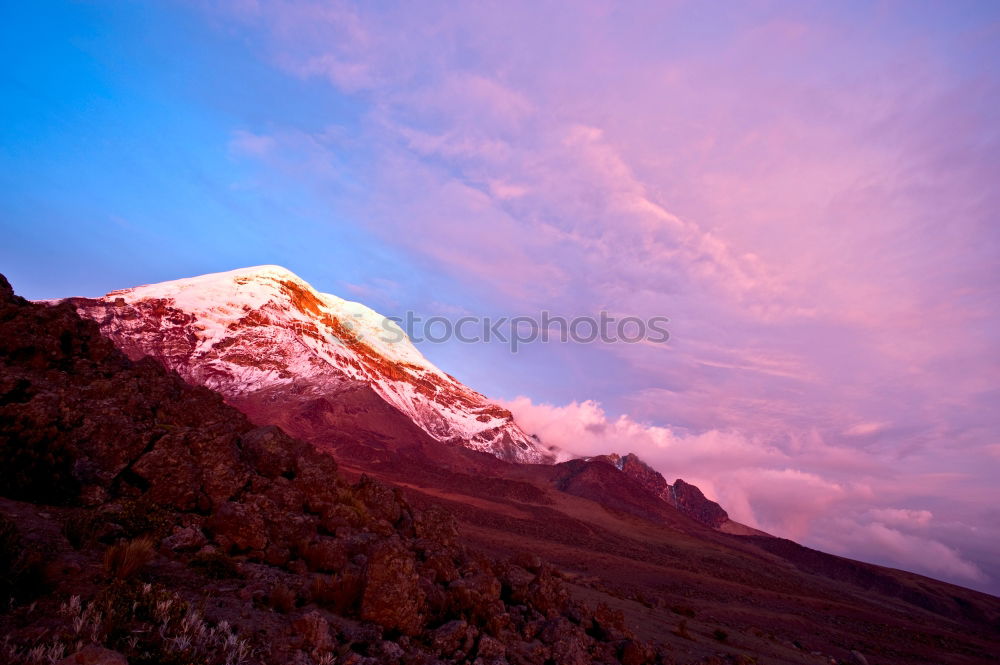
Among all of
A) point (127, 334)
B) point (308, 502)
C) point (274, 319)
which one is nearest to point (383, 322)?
point (274, 319)

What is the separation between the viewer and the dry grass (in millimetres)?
5629

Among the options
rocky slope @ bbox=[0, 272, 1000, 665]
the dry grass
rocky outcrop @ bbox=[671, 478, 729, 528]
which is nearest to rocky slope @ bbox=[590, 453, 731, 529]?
rocky outcrop @ bbox=[671, 478, 729, 528]

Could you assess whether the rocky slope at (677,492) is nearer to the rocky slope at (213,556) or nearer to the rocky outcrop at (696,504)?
the rocky outcrop at (696,504)

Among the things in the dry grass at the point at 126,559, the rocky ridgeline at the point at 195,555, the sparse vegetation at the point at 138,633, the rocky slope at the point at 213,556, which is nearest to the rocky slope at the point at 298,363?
the rocky slope at the point at 213,556

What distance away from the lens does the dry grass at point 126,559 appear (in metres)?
5.63

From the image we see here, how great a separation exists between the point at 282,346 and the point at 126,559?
8756 centimetres

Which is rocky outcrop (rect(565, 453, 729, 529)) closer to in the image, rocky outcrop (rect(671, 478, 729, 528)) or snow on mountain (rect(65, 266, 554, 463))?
rocky outcrop (rect(671, 478, 729, 528))

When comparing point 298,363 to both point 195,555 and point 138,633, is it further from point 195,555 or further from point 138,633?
point 138,633

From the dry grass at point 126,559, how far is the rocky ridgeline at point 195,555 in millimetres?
20

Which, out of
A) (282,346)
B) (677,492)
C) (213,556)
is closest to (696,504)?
(677,492)

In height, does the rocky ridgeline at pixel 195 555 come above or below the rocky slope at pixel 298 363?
below

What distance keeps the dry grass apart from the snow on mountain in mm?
70031

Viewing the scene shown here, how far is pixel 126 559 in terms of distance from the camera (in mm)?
5750

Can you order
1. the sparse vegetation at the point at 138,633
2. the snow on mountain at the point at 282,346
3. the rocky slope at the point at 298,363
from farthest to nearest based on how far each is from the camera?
the snow on mountain at the point at 282,346 → the rocky slope at the point at 298,363 → the sparse vegetation at the point at 138,633
